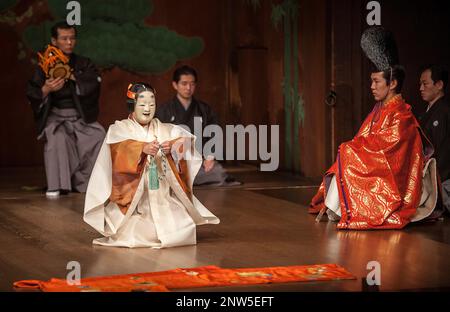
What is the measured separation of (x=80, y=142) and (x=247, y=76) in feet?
8.88

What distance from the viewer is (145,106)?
547 centimetres

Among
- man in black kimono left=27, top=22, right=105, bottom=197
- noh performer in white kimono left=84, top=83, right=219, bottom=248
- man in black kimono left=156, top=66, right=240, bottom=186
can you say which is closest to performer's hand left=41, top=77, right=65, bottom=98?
man in black kimono left=27, top=22, right=105, bottom=197

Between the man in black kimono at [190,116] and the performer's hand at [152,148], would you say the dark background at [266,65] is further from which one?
the performer's hand at [152,148]

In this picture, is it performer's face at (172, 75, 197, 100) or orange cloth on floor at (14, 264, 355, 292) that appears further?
performer's face at (172, 75, 197, 100)

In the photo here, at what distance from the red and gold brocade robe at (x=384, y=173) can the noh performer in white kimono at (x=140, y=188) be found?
115cm

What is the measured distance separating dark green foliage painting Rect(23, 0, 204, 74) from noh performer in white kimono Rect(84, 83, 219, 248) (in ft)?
15.3

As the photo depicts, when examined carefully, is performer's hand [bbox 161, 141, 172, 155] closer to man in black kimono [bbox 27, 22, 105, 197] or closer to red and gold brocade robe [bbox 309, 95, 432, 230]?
red and gold brocade robe [bbox 309, 95, 432, 230]

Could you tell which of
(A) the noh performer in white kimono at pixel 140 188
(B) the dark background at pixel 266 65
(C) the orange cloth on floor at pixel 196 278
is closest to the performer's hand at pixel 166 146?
(A) the noh performer in white kimono at pixel 140 188

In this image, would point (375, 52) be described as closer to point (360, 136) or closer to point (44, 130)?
point (360, 136)

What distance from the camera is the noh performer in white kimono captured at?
539 cm

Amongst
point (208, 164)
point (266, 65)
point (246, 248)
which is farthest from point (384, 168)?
point (266, 65)

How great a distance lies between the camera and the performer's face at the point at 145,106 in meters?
5.46

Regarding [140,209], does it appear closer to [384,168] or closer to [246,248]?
[246,248]

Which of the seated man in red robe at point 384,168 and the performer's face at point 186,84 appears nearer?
the seated man in red robe at point 384,168
